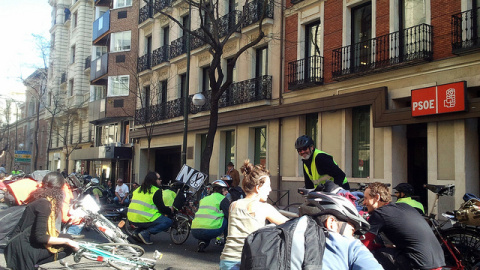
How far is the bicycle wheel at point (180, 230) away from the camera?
412 inches

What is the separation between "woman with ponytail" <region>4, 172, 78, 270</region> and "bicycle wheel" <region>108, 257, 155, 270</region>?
119 centimetres

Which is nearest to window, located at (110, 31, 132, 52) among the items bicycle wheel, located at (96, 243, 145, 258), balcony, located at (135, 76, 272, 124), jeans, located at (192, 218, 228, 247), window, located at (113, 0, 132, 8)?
window, located at (113, 0, 132, 8)

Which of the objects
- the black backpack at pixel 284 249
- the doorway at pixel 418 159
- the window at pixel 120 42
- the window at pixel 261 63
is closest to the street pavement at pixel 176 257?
the black backpack at pixel 284 249

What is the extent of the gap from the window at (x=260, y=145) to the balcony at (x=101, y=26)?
17.7 m

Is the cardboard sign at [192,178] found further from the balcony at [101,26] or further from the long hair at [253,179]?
the balcony at [101,26]

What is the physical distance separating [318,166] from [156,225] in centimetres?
526

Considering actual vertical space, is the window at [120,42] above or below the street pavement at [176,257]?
above

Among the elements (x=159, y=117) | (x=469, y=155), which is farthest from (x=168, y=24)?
(x=469, y=155)

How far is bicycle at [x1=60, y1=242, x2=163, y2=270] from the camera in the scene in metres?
6.38

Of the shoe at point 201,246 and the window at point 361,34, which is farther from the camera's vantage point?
the window at point 361,34

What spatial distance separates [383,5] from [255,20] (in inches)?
244

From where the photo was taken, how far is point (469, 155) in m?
13.1

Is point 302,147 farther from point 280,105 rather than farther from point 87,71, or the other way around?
point 87,71

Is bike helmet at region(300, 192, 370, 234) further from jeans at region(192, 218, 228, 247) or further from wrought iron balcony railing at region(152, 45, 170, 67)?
wrought iron balcony railing at region(152, 45, 170, 67)
